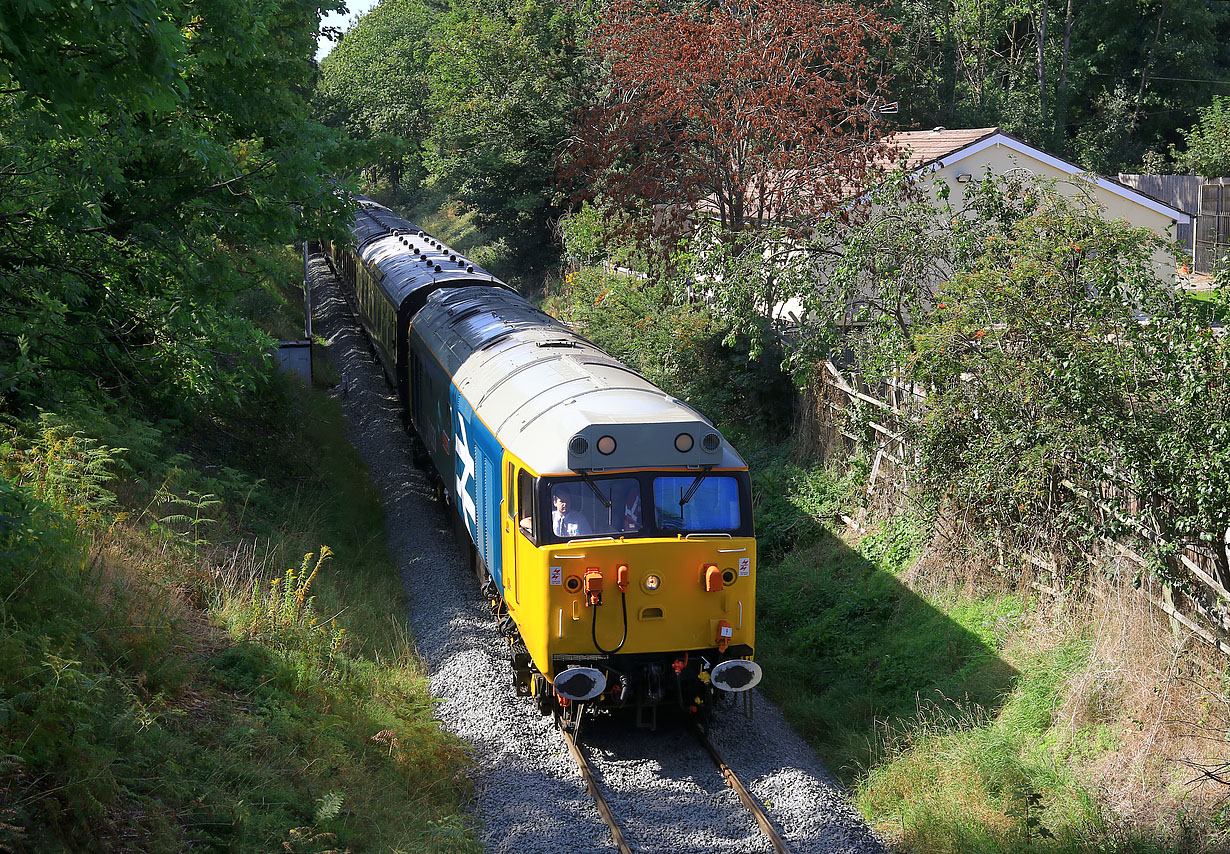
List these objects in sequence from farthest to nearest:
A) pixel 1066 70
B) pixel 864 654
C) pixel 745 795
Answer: pixel 1066 70, pixel 864 654, pixel 745 795

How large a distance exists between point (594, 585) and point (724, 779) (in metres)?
2.04

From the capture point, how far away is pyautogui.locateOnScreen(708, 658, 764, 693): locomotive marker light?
28.1 feet

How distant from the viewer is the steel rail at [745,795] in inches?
293

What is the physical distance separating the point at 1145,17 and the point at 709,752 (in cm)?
4127

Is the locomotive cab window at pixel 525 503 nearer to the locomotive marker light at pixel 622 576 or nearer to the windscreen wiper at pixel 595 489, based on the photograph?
the windscreen wiper at pixel 595 489

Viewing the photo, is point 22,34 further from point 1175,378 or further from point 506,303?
point 506,303

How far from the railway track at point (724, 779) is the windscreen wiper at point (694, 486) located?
7.25ft

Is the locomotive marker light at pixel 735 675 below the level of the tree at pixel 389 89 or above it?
below

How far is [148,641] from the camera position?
7.20 meters

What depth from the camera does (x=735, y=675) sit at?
28.3 ft

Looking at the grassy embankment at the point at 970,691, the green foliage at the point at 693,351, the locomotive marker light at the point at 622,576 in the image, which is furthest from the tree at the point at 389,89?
the locomotive marker light at the point at 622,576

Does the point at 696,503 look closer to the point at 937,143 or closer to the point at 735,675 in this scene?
the point at 735,675

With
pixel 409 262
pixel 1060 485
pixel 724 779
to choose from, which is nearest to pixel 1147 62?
pixel 409 262

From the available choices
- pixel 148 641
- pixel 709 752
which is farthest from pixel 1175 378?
pixel 148 641
